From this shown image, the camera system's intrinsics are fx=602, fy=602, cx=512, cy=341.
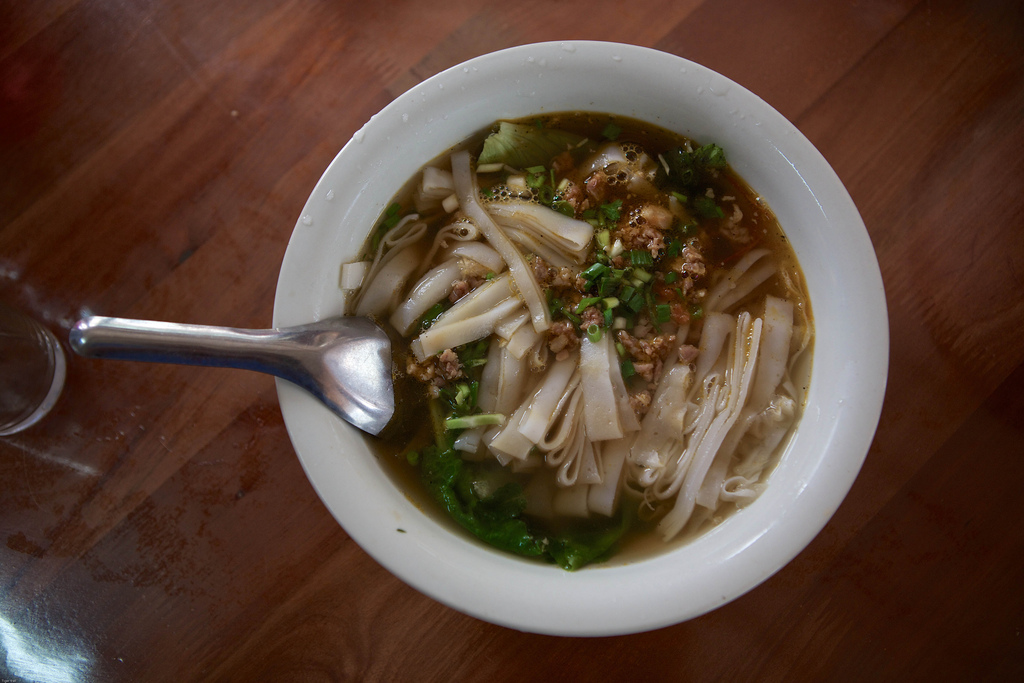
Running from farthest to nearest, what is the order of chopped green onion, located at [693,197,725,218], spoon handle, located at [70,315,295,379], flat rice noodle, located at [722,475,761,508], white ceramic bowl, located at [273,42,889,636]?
chopped green onion, located at [693,197,725,218]
flat rice noodle, located at [722,475,761,508]
white ceramic bowl, located at [273,42,889,636]
spoon handle, located at [70,315,295,379]

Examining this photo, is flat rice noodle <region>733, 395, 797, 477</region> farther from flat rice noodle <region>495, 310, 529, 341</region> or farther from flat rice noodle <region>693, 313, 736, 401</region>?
flat rice noodle <region>495, 310, 529, 341</region>

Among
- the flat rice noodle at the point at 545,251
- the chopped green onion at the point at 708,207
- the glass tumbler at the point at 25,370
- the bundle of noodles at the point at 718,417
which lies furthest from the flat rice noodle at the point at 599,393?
the glass tumbler at the point at 25,370

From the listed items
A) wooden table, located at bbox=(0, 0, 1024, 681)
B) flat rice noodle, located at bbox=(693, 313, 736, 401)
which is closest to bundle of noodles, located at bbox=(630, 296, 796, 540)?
flat rice noodle, located at bbox=(693, 313, 736, 401)

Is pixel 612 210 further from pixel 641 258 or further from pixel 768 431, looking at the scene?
pixel 768 431

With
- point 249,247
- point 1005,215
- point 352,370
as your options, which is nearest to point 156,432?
point 249,247

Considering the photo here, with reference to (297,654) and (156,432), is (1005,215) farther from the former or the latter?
(156,432)

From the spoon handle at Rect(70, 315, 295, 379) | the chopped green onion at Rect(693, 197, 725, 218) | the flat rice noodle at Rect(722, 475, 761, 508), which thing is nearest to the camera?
the spoon handle at Rect(70, 315, 295, 379)

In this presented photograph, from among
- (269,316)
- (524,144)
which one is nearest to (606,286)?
(524,144)
